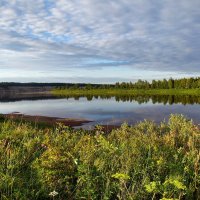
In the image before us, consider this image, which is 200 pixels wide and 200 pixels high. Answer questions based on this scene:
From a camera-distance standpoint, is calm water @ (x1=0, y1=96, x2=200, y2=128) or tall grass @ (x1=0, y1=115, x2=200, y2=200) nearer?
tall grass @ (x1=0, y1=115, x2=200, y2=200)

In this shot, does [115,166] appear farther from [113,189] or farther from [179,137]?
[179,137]

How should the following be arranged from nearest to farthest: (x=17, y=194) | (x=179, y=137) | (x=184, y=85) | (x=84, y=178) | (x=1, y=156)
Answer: (x=17, y=194) < (x=84, y=178) < (x=1, y=156) < (x=179, y=137) < (x=184, y=85)

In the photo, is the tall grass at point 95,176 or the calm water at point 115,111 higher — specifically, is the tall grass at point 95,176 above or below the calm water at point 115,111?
above

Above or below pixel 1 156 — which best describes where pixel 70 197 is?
below

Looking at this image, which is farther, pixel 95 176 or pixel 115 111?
pixel 115 111

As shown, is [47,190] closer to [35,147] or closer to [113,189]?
[113,189]

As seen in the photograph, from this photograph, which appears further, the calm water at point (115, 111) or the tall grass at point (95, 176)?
the calm water at point (115, 111)

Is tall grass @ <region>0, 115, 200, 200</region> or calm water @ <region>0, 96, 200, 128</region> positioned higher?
tall grass @ <region>0, 115, 200, 200</region>

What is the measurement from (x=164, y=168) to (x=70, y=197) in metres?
2.33

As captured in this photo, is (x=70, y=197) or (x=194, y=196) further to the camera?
(x=194, y=196)

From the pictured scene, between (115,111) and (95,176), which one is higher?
(95,176)

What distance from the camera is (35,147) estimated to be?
9.98m

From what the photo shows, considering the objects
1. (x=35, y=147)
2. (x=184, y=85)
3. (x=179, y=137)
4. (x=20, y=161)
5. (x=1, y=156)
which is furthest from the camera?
(x=184, y=85)

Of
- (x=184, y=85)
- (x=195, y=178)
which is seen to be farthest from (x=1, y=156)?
(x=184, y=85)
